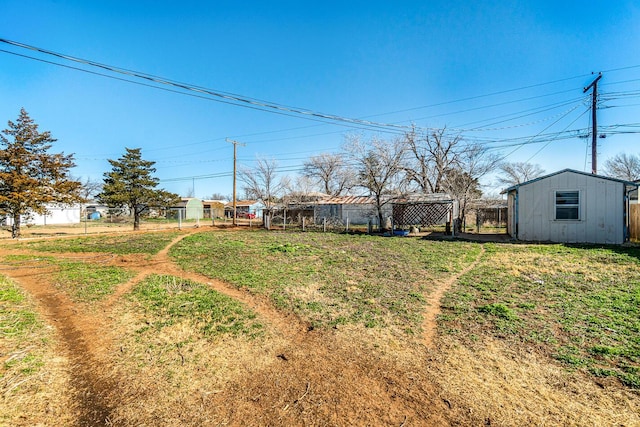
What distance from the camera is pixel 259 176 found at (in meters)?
25.0

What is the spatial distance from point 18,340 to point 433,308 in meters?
5.44

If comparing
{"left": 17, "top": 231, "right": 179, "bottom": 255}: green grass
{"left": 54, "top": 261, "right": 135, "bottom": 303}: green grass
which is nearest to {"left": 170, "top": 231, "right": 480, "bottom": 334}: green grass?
{"left": 17, "top": 231, "right": 179, "bottom": 255}: green grass

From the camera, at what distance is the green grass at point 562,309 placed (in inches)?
130

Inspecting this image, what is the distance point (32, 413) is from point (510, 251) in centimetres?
1128

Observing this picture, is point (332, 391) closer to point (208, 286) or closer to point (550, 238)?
point (208, 286)

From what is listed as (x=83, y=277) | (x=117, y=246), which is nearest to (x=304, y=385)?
(x=83, y=277)

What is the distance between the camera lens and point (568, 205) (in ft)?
38.7

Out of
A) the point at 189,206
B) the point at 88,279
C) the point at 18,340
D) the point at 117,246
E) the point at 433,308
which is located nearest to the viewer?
the point at 18,340

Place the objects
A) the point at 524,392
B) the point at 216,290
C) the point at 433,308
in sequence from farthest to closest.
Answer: the point at 216,290, the point at 433,308, the point at 524,392

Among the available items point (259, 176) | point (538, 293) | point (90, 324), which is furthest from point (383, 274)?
point (259, 176)

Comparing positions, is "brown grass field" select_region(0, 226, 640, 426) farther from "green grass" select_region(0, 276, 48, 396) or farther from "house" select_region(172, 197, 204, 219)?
"house" select_region(172, 197, 204, 219)

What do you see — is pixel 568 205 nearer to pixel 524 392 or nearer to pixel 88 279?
pixel 524 392

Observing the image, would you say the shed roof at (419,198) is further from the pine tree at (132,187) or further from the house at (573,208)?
the pine tree at (132,187)

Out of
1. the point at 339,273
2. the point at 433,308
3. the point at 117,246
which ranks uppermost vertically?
the point at 117,246
